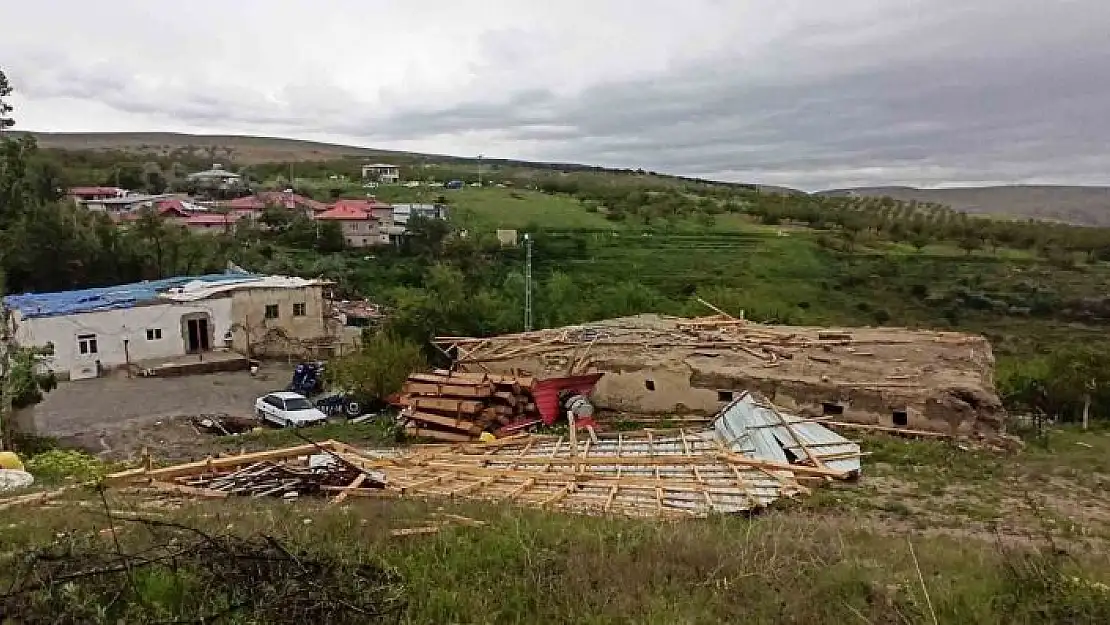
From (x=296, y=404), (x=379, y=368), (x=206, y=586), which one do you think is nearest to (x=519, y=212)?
(x=296, y=404)

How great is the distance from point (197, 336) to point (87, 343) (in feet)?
13.6

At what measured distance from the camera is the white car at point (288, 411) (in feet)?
74.8

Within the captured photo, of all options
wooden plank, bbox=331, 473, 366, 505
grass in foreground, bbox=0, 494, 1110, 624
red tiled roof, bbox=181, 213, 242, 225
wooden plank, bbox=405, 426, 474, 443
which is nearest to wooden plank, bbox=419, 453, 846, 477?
wooden plank, bbox=331, 473, 366, 505

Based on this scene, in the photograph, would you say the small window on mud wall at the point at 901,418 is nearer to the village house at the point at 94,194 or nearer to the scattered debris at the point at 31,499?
the scattered debris at the point at 31,499

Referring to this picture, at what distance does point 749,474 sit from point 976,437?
562cm

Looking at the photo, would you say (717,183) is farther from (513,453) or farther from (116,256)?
(513,453)

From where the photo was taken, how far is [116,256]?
48.8 m

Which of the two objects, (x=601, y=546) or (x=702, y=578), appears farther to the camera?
(x=601, y=546)

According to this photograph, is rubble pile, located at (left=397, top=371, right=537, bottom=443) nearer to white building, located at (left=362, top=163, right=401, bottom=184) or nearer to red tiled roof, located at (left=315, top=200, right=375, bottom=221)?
red tiled roof, located at (left=315, top=200, right=375, bottom=221)

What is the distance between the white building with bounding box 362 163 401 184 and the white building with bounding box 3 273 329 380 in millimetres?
77418

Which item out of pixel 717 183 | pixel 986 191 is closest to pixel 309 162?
pixel 717 183

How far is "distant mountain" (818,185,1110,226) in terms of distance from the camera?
5143 inches

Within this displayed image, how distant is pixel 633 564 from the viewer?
17.6ft

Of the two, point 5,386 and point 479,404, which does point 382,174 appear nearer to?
point 5,386
